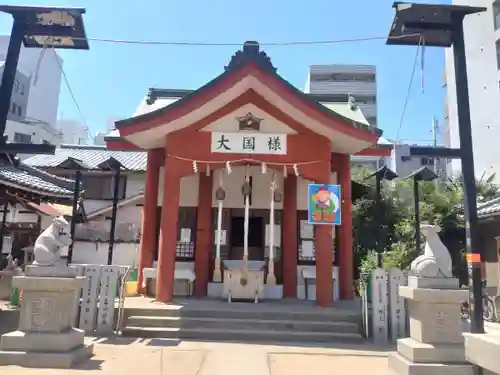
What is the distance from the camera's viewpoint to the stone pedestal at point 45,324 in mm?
5844

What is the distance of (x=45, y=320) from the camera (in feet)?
19.9

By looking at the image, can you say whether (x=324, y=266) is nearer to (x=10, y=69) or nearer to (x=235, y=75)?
(x=235, y=75)

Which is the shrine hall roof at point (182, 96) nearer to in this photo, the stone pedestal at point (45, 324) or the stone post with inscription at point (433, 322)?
the stone post with inscription at point (433, 322)

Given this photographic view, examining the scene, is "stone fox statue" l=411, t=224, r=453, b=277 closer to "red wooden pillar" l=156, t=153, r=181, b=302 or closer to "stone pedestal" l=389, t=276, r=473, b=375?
"stone pedestal" l=389, t=276, r=473, b=375

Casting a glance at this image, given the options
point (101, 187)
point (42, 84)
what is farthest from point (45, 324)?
point (42, 84)

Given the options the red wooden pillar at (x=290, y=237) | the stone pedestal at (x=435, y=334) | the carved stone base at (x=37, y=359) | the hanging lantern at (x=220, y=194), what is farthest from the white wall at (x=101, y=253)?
the stone pedestal at (x=435, y=334)

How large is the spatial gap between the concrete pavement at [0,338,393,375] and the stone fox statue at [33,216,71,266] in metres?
1.53

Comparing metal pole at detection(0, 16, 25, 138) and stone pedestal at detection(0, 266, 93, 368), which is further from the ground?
metal pole at detection(0, 16, 25, 138)

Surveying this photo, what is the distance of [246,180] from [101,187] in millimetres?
14295

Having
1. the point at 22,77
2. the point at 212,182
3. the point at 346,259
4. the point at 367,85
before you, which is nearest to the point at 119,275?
the point at 212,182

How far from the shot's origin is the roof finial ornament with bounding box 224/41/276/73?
984 cm

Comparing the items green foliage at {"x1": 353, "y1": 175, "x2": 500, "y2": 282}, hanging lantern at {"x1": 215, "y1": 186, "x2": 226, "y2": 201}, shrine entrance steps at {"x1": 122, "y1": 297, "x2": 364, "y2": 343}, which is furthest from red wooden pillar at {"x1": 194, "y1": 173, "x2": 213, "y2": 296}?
green foliage at {"x1": 353, "y1": 175, "x2": 500, "y2": 282}

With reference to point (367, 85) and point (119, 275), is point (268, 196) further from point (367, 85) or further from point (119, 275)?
point (367, 85)

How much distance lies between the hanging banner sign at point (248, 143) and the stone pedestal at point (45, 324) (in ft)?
16.3
